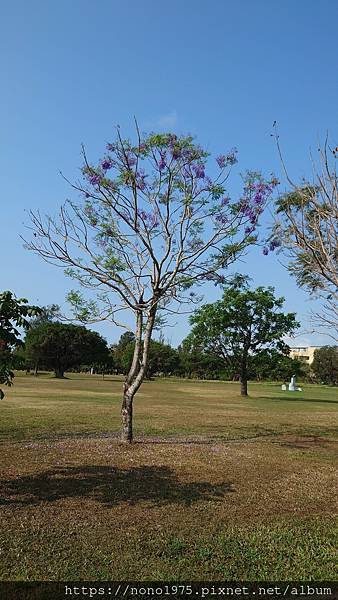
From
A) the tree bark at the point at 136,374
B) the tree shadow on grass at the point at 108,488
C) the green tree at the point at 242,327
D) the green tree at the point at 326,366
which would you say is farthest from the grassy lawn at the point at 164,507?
the green tree at the point at 326,366

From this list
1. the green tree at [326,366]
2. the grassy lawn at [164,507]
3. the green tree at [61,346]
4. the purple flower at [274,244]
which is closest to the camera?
the grassy lawn at [164,507]

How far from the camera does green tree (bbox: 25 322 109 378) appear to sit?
8225cm

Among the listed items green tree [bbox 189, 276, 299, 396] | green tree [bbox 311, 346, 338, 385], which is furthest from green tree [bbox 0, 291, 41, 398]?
green tree [bbox 311, 346, 338, 385]

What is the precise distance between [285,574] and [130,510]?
3.23 metres

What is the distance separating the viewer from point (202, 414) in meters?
26.6

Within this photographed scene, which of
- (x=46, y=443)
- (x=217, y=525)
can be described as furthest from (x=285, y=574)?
(x=46, y=443)

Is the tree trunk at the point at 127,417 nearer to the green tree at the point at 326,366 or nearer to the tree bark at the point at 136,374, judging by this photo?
the tree bark at the point at 136,374

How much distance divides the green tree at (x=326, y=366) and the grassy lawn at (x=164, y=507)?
9334 cm

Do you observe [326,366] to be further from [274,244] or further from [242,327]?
[274,244]

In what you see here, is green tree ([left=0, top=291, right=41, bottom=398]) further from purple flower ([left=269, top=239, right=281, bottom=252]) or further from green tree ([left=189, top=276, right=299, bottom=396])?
green tree ([left=189, top=276, right=299, bottom=396])

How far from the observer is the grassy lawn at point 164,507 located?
238 inches

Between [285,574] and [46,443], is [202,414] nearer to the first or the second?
[46,443]

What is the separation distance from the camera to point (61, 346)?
3285 inches

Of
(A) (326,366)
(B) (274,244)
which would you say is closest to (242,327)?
(B) (274,244)
